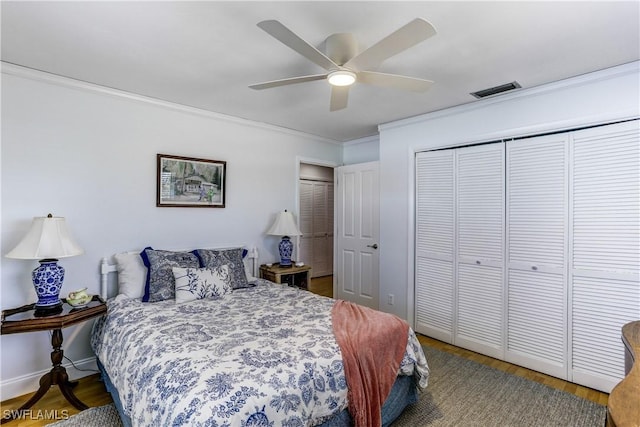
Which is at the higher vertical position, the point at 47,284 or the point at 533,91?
the point at 533,91

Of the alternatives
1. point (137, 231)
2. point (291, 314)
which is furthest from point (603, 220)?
point (137, 231)

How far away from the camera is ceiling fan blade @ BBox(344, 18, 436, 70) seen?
1.44 m

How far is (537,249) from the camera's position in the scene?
110 inches

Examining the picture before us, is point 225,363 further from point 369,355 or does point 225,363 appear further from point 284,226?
point 284,226

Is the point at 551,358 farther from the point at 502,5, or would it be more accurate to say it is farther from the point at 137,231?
the point at 137,231

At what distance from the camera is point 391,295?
388cm

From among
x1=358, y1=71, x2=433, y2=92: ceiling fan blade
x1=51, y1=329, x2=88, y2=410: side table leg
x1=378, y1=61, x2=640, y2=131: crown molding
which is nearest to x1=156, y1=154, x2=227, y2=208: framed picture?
x1=51, y1=329, x2=88, y2=410: side table leg

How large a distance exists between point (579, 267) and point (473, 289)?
902mm

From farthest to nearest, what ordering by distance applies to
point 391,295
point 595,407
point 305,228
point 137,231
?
1. point 305,228
2. point 391,295
3. point 137,231
4. point 595,407

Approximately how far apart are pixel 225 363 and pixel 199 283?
1280 millimetres

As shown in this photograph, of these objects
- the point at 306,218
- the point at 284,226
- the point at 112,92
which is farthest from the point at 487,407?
the point at 306,218

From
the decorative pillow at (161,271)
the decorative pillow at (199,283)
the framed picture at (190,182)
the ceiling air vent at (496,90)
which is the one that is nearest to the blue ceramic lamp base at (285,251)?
the framed picture at (190,182)

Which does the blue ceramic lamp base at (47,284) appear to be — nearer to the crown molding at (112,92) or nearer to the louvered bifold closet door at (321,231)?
the crown molding at (112,92)

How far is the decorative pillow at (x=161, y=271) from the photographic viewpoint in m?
2.62
